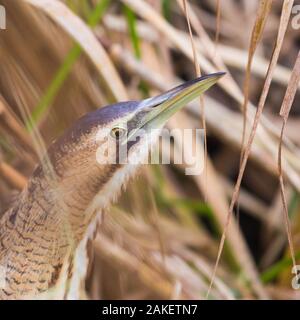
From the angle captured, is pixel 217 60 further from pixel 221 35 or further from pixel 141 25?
pixel 221 35

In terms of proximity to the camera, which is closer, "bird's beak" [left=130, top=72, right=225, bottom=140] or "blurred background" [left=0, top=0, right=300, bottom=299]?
"bird's beak" [left=130, top=72, right=225, bottom=140]

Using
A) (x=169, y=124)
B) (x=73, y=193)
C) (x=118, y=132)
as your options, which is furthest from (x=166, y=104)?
(x=169, y=124)

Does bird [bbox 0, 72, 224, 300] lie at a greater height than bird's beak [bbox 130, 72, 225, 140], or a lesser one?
lesser

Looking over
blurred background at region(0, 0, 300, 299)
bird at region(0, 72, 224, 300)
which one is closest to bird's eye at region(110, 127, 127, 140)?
bird at region(0, 72, 224, 300)

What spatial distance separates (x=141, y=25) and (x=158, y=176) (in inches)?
12.2

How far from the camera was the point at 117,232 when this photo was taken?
1288 mm

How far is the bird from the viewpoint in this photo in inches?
37.5

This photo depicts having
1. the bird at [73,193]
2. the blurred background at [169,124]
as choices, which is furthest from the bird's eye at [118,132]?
the blurred background at [169,124]

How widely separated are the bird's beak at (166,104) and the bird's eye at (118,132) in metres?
0.02

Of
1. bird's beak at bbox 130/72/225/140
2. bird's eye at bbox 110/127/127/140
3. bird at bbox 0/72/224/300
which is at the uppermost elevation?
bird's beak at bbox 130/72/225/140

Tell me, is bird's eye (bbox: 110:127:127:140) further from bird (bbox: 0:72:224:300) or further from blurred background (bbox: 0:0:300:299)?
blurred background (bbox: 0:0:300:299)

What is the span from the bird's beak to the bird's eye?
2cm
